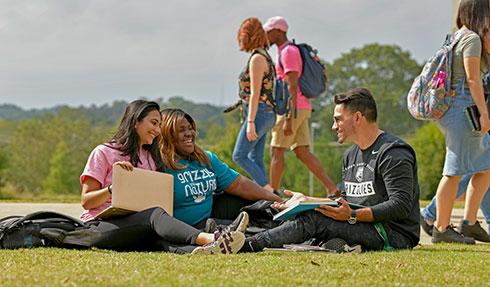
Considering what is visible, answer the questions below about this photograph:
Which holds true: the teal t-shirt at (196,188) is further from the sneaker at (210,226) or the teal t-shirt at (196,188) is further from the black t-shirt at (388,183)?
the black t-shirt at (388,183)

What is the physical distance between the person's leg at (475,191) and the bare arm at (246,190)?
181 centimetres

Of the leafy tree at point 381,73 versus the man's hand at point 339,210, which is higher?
the leafy tree at point 381,73

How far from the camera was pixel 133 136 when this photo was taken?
6840 millimetres

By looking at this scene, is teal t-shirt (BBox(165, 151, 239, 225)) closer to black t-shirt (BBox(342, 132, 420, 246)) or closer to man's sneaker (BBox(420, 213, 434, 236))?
black t-shirt (BBox(342, 132, 420, 246))

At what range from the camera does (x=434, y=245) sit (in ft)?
24.6

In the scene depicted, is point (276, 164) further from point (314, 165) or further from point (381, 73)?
point (381, 73)

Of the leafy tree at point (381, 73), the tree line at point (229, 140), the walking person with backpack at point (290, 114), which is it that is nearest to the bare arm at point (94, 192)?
the walking person with backpack at point (290, 114)

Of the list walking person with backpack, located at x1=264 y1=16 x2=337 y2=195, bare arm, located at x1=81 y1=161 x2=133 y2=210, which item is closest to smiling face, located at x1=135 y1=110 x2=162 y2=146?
bare arm, located at x1=81 y1=161 x2=133 y2=210

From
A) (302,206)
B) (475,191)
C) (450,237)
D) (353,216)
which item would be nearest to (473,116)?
(475,191)

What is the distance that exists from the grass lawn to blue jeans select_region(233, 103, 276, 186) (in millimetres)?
4118

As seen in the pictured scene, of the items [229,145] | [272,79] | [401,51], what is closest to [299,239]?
[272,79]

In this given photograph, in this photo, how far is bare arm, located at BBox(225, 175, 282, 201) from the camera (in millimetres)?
7336

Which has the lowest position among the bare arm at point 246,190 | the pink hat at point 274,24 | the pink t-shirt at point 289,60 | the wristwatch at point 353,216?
the wristwatch at point 353,216

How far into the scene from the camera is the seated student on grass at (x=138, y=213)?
5982mm
